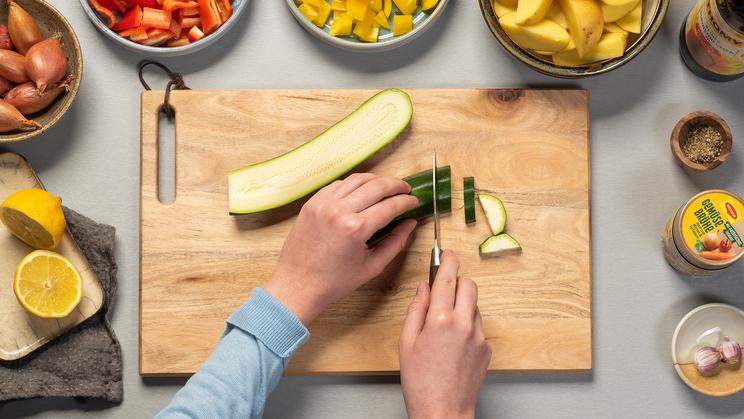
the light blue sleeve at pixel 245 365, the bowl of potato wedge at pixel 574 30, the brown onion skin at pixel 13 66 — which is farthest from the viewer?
the brown onion skin at pixel 13 66

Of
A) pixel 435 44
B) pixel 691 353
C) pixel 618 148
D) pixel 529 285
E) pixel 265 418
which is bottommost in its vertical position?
pixel 265 418

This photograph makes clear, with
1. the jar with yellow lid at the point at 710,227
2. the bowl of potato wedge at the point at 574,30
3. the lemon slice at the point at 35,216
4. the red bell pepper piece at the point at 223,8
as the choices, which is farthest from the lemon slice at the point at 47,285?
the jar with yellow lid at the point at 710,227

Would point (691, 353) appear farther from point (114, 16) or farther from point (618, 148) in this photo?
point (114, 16)

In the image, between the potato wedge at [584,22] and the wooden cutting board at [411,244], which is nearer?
the potato wedge at [584,22]

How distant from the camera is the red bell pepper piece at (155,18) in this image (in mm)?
1543

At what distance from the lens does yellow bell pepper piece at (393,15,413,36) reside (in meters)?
1.54

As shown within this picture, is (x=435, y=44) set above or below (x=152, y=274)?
above

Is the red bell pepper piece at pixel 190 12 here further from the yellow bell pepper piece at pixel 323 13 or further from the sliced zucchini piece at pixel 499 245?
the sliced zucchini piece at pixel 499 245

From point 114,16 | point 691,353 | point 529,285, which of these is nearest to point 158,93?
point 114,16

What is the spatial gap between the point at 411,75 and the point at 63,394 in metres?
1.04

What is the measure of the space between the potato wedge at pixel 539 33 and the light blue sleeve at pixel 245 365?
714mm

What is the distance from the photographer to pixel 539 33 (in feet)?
4.61

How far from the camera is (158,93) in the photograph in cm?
156

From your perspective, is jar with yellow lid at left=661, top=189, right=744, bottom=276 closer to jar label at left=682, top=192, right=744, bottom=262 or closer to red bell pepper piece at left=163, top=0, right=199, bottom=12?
jar label at left=682, top=192, right=744, bottom=262
